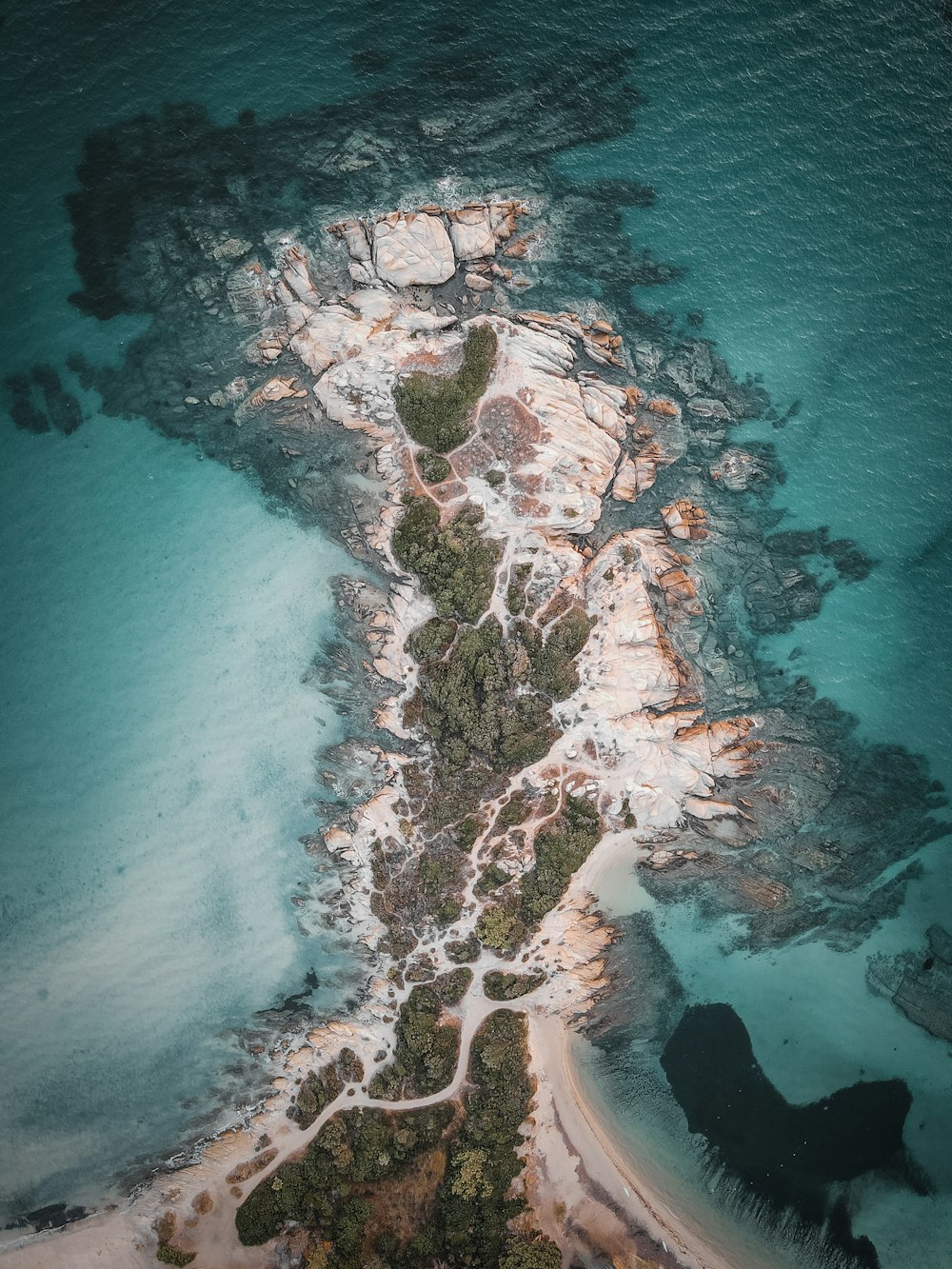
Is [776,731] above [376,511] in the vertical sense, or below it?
below

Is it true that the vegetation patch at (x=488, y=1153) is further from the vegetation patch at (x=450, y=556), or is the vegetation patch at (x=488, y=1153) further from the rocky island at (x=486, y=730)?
the vegetation patch at (x=450, y=556)

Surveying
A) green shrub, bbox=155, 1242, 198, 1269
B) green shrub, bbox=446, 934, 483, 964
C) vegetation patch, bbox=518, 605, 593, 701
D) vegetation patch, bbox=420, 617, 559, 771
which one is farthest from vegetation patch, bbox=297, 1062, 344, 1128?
vegetation patch, bbox=518, 605, 593, 701

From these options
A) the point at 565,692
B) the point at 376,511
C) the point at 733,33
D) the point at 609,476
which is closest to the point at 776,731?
the point at 565,692

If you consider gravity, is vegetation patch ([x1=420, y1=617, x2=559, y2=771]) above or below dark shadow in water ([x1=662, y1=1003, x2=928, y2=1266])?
above

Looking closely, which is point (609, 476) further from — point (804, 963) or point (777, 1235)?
point (777, 1235)

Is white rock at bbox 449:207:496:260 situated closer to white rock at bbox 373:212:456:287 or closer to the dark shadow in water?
white rock at bbox 373:212:456:287

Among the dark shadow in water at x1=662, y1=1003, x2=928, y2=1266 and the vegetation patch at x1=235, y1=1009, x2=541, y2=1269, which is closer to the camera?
the vegetation patch at x1=235, y1=1009, x2=541, y2=1269

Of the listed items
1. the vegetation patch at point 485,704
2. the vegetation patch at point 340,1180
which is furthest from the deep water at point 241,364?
the vegetation patch at point 485,704
